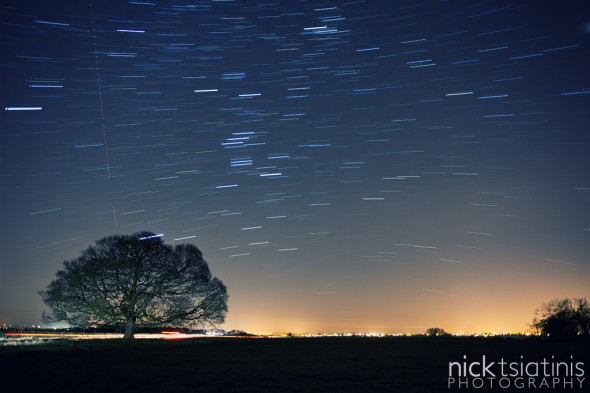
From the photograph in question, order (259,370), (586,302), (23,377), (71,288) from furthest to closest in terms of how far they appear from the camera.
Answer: (586,302) < (71,288) < (259,370) < (23,377)

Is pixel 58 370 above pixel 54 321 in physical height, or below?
below

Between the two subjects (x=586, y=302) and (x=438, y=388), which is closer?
(x=438, y=388)

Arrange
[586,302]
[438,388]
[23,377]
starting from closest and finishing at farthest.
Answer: [438,388]
[23,377]
[586,302]

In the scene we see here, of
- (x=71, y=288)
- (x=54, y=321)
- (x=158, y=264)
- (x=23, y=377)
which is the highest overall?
(x=158, y=264)

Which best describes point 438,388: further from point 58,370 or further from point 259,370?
point 58,370

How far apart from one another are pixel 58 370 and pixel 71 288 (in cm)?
2527

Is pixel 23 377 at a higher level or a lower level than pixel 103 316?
lower

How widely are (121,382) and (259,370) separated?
6230 mm

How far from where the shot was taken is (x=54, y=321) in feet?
137

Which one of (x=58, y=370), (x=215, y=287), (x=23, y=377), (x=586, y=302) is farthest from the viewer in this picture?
(x=586, y=302)

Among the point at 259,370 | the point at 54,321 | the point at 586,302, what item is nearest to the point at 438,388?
the point at 259,370

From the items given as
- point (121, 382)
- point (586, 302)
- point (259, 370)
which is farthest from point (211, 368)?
point (586, 302)

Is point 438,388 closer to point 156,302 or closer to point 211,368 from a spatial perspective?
point 211,368

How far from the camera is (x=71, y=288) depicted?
137ft
